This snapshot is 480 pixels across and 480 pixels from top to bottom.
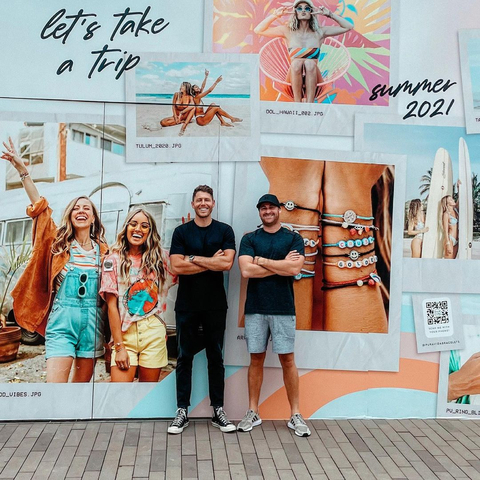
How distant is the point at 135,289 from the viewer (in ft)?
14.2

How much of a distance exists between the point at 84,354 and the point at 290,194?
6.55 ft

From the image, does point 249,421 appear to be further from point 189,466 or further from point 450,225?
point 450,225

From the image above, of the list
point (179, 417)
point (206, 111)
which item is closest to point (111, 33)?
point (206, 111)

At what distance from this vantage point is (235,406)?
4.37 meters

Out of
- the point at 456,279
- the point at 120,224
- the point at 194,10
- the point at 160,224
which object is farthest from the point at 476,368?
the point at 194,10

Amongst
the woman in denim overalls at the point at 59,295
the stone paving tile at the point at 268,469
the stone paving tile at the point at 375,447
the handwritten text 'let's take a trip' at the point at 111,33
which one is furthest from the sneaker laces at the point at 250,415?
the handwritten text 'let's take a trip' at the point at 111,33

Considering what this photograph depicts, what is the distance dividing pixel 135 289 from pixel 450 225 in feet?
8.31

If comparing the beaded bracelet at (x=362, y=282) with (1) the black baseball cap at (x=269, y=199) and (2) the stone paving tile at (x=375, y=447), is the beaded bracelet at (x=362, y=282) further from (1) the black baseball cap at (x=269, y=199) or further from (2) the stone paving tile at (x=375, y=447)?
(2) the stone paving tile at (x=375, y=447)

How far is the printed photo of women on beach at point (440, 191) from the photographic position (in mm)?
4449

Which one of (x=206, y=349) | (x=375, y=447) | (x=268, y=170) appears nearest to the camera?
(x=375, y=447)

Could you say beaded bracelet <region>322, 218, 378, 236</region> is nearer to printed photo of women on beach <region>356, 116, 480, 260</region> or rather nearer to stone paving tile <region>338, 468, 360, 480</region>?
printed photo of women on beach <region>356, 116, 480, 260</region>

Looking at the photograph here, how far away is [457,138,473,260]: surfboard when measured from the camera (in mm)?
4477

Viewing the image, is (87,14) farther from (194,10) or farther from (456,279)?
(456,279)

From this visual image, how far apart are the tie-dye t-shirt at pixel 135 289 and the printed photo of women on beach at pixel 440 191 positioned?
1.94 m
